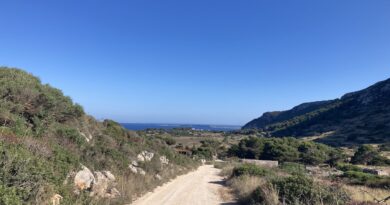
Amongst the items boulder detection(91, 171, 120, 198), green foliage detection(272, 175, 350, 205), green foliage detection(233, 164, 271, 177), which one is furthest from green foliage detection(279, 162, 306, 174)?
boulder detection(91, 171, 120, 198)

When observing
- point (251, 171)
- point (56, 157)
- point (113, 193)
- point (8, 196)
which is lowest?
point (251, 171)

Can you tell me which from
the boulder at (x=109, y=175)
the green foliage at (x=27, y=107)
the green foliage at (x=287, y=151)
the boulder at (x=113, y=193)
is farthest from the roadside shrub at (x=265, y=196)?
the green foliage at (x=287, y=151)

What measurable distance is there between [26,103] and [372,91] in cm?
13281

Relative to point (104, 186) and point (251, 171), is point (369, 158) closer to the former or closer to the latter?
point (251, 171)

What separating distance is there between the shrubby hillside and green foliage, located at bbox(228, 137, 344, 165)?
124ft

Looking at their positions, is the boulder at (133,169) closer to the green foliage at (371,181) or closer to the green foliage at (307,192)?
the green foliage at (307,192)

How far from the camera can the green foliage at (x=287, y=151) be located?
52.3 metres

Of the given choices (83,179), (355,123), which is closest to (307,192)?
(83,179)

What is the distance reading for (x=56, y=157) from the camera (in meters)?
9.62

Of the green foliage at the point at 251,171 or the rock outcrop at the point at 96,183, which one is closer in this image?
the rock outcrop at the point at 96,183

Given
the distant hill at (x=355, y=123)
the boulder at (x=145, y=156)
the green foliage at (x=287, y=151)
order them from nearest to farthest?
the boulder at (x=145, y=156), the green foliage at (x=287, y=151), the distant hill at (x=355, y=123)

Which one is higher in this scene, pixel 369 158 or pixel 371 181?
pixel 371 181

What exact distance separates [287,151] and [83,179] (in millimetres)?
48111

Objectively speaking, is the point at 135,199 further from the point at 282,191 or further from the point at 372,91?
the point at 372,91
